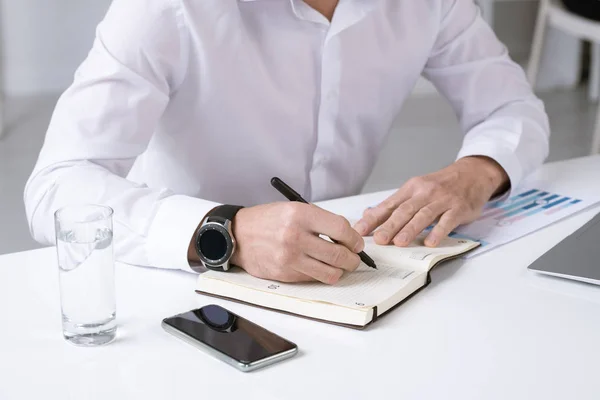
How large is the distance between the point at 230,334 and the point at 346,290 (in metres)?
0.16

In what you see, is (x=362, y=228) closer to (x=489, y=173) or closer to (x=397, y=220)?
(x=397, y=220)

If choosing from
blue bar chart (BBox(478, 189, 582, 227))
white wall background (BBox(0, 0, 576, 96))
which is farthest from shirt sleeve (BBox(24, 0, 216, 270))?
white wall background (BBox(0, 0, 576, 96))

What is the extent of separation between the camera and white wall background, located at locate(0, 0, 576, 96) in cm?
430

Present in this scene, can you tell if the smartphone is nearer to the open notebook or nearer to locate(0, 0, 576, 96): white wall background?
the open notebook

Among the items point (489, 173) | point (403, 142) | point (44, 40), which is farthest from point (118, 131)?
point (44, 40)

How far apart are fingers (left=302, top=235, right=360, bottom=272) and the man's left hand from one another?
13cm

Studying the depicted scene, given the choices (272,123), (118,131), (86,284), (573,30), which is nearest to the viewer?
(86,284)

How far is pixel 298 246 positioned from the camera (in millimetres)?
1020

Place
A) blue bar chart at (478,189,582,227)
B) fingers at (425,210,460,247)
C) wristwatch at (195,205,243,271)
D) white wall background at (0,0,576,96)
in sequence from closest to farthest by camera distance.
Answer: wristwatch at (195,205,243,271), fingers at (425,210,460,247), blue bar chart at (478,189,582,227), white wall background at (0,0,576,96)

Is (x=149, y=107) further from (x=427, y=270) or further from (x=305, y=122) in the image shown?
(x=427, y=270)

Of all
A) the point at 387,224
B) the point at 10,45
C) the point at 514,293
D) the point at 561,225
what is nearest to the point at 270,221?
the point at 387,224

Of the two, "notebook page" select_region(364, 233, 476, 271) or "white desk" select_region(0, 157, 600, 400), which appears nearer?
"white desk" select_region(0, 157, 600, 400)

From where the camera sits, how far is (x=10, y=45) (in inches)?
170

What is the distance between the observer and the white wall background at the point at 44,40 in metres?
4.30
